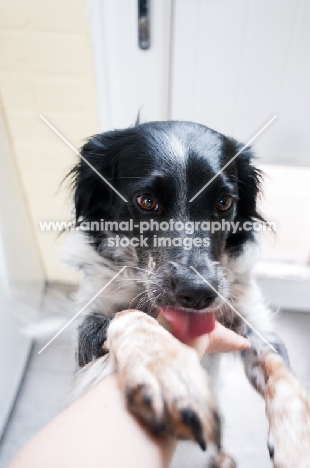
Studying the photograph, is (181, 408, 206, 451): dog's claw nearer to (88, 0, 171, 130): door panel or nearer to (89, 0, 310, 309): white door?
(89, 0, 310, 309): white door

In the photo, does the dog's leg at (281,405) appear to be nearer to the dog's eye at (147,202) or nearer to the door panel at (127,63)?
the dog's eye at (147,202)

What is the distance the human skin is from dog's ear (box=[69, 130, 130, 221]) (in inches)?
26.0

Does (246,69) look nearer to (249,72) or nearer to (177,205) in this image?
(249,72)

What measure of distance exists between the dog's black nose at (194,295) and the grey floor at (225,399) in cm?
63

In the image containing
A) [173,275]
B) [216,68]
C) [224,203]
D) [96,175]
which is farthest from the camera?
[216,68]

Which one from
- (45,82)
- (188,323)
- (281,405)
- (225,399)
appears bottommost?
(225,399)

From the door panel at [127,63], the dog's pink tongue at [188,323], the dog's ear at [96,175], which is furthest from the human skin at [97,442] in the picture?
the door panel at [127,63]

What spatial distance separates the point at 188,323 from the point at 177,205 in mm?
299

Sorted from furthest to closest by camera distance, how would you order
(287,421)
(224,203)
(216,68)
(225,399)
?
Result: (225,399)
(216,68)
(224,203)
(287,421)

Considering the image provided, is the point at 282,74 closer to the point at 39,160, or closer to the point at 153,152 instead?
the point at 153,152

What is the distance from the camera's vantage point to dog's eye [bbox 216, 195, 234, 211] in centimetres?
100

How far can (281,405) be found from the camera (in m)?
0.84

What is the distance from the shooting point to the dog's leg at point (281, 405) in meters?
0.76

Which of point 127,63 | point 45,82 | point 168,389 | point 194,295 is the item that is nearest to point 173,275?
point 194,295
